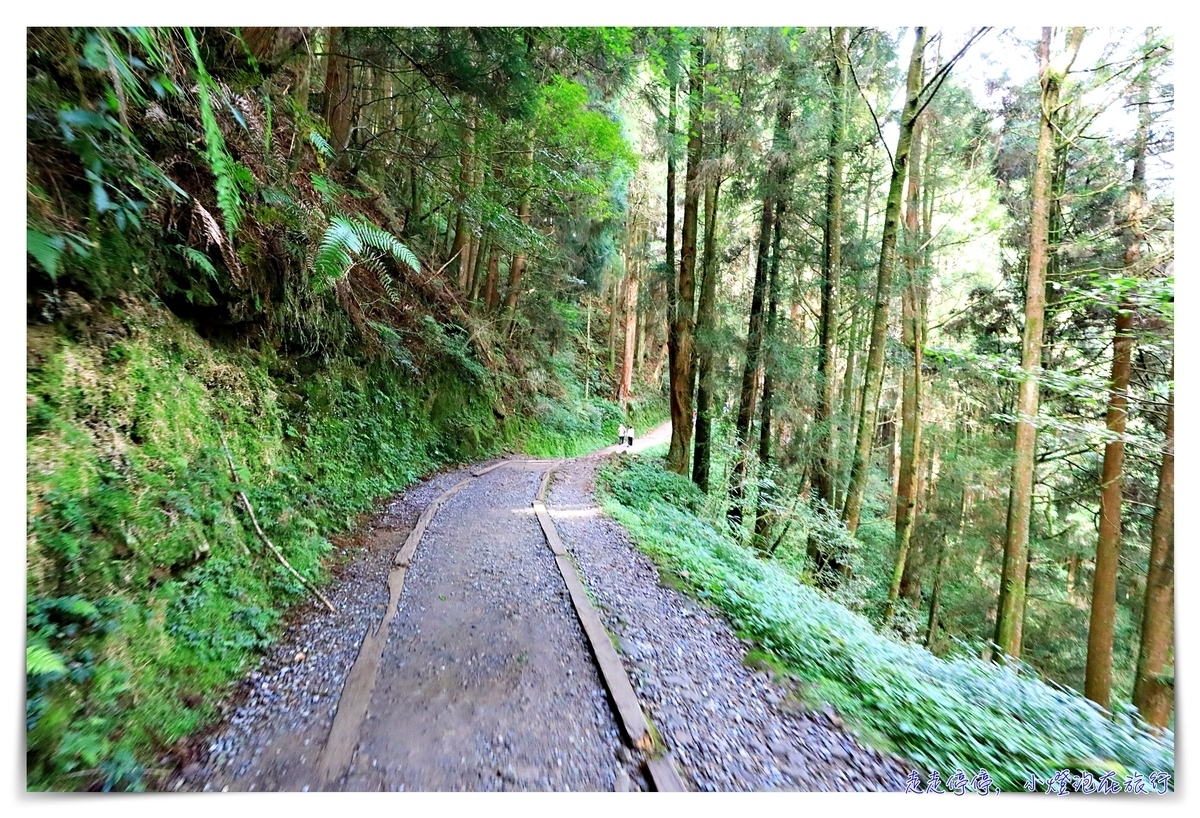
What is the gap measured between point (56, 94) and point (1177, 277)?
19.2 ft

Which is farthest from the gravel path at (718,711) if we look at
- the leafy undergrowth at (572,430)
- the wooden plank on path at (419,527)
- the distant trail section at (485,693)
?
the leafy undergrowth at (572,430)

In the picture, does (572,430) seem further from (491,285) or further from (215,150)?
(215,150)

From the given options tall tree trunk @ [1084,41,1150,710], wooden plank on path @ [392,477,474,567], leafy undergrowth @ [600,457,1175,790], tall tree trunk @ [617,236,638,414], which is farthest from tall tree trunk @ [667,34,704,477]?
tall tree trunk @ [617,236,638,414]

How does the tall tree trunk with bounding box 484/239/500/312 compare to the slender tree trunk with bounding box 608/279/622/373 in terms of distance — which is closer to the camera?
the tall tree trunk with bounding box 484/239/500/312

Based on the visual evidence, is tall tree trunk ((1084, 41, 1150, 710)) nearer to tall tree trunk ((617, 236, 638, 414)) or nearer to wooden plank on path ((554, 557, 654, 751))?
wooden plank on path ((554, 557, 654, 751))

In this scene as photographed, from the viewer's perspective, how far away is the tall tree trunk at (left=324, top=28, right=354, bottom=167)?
6738 mm

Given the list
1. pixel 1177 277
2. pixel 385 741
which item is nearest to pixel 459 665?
pixel 385 741

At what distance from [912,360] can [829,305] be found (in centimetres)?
195

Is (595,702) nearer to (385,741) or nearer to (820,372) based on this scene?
(385,741)

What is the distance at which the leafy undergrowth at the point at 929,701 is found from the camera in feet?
7.48

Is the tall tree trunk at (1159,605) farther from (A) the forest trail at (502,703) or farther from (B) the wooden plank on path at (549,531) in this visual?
(B) the wooden plank on path at (549,531)

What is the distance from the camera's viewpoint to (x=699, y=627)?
3.43 metres

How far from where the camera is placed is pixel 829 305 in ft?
28.6

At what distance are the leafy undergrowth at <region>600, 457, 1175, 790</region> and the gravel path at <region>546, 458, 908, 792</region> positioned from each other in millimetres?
181
